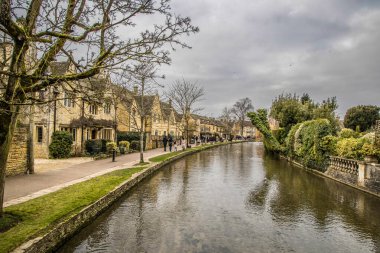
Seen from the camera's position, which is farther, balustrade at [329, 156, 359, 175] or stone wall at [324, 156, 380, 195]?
balustrade at [329, 156, 359, 175]

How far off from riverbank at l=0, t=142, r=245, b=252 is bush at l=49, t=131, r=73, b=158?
11.3 metres

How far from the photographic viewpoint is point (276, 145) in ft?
134

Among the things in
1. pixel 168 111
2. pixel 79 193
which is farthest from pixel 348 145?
pixel 168 111

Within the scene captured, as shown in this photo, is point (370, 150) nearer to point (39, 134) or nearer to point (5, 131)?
point (5, 131)

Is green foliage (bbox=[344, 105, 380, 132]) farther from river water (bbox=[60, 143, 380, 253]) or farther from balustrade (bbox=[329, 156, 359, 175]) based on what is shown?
river water (bbox=[60, 143, 380, 253])

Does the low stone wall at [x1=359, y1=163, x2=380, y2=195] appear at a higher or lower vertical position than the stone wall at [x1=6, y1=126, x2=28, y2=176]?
lower

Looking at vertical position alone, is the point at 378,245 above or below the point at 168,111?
below

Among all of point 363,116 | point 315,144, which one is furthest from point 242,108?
point 315,144

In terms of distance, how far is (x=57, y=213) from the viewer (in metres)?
8.59

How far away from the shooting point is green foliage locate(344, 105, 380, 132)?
180 feet

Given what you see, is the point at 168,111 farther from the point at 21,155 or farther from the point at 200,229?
the point at 200,229

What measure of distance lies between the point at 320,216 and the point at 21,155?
48.6 feet

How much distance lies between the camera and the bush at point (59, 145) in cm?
2372

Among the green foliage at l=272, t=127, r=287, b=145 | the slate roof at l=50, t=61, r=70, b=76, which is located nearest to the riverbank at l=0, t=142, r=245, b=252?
the slate roof at l=50, t=61, r=70, b=76
